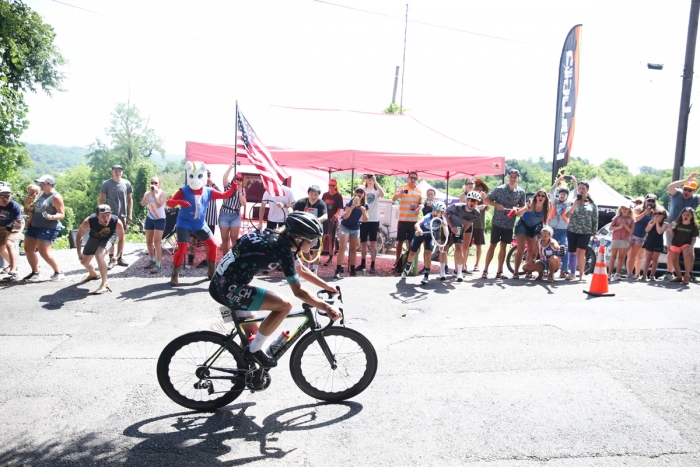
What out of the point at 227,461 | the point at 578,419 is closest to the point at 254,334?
the point at 227,461

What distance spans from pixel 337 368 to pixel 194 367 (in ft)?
4.00

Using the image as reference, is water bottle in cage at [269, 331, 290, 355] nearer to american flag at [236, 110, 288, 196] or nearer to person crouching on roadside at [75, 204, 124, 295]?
american flag at [236, 110, 288, 196]

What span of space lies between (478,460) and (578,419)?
3.82 ft

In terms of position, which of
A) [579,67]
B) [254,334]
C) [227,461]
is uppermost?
[579,67]

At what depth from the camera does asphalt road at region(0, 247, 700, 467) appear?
3.74 m

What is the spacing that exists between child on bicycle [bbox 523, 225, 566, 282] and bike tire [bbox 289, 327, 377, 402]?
21.7 feet

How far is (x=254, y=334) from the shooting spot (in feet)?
14.5

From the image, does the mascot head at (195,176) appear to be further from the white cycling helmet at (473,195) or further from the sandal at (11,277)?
the white cycling helmet at (473,195)

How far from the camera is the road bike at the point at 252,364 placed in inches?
169

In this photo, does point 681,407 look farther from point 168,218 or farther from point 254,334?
point 168,218

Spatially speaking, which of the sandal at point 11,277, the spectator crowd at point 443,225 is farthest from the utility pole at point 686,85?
the sandal at point 11,277

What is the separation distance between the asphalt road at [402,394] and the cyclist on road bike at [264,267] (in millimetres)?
890

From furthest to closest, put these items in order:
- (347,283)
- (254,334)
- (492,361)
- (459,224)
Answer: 1. (459,224)
2. (347,283)
3. (492,361)
4. (254,334)

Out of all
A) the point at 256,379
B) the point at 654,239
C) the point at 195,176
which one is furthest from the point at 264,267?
the point at 654,239
